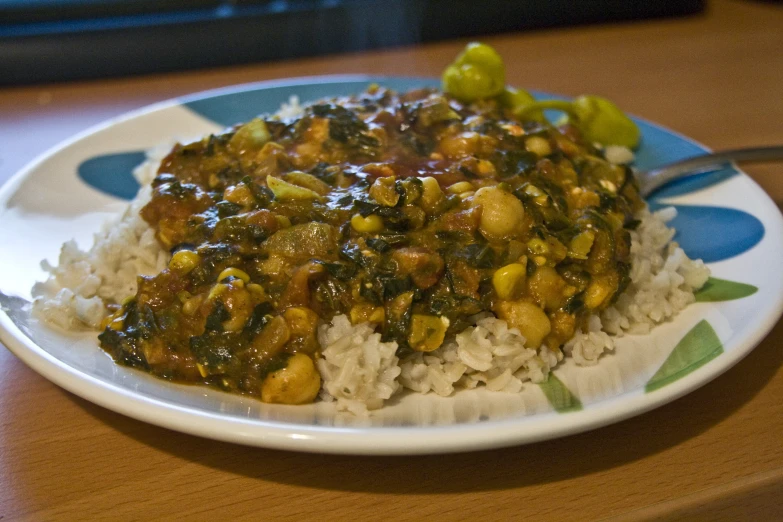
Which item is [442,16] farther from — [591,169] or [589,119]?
[591,169]

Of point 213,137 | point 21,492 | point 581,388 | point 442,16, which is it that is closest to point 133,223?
point 213,137

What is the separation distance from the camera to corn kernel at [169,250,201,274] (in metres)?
2.18

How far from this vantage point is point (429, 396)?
204 cm

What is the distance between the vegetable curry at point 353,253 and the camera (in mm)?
2051

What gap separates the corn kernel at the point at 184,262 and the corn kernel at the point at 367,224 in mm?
476

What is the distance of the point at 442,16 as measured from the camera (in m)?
Result: 5.57

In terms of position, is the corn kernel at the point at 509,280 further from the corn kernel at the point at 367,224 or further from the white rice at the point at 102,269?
the white rice at the point at 102,269

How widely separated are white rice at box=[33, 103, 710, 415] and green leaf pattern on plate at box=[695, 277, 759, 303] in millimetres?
35

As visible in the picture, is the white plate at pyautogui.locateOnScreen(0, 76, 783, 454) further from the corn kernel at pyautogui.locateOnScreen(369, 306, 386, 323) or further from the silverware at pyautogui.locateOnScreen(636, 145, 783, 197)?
the corn kernel at pyautogui.locateOnScreen(369, 306, 386, 323)

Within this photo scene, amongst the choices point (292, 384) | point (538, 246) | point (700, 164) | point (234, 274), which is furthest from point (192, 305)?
point (700, 164)

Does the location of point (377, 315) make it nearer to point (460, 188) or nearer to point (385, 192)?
point (385, 192)

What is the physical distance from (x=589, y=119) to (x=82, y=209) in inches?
89.4

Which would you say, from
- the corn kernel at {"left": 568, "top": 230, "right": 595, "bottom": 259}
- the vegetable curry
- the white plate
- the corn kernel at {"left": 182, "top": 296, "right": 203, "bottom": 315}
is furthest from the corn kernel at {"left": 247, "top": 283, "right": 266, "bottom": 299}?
the corn kernel at {"left": 568, "top": 230, "right": 595, "bottom": 259}

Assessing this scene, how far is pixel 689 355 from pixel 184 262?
1452 mm
